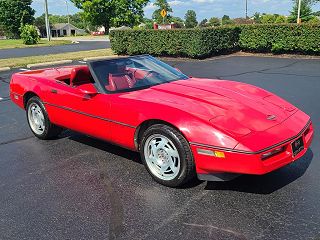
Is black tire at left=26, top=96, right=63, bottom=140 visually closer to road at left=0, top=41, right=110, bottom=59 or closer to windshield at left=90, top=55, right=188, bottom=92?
windshield at left=90, top=55, right=188, bottom=92

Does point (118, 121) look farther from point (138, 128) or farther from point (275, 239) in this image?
point (275, 239)

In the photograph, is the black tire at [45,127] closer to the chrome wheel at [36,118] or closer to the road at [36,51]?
the chrome wheel at [36,118]

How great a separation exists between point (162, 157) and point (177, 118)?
486mm

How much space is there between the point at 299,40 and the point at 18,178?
1524cm

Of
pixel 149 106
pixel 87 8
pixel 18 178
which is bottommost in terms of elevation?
pixel 18 178

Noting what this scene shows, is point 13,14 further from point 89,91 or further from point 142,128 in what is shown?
point 142,128

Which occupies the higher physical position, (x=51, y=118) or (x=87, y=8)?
(x=87, y=8)

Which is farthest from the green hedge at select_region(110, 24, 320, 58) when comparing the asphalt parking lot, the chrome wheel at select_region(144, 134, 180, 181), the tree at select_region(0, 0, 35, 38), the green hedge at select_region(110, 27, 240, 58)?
the tree at select_region(0, 0, 35, 38)

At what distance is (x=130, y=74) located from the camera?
4.62 m

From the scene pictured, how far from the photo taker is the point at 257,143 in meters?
3.18

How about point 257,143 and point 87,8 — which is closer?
point 257,143

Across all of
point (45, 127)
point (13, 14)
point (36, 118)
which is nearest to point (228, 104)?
point (45, 127)

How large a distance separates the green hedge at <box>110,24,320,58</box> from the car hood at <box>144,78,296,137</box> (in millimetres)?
12385

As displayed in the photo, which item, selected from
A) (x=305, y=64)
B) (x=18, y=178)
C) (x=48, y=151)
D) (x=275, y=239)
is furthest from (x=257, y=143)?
(x=305, y=64)
